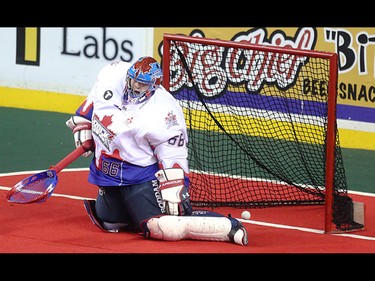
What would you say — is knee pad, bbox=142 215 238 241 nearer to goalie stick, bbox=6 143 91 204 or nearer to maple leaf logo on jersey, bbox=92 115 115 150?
maple leaf logo on jersey, bbox=92 115 115 150

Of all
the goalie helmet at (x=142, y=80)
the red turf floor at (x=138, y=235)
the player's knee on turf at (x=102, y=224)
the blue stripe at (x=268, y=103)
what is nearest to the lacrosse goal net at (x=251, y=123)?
the blue stripe at (x=268, y=103)

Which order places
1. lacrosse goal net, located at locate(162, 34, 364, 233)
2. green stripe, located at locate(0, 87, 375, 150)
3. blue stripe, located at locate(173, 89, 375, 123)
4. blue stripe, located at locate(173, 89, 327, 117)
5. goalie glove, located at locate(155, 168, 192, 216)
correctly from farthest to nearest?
green stripe, located at locate(0, 87, 375, 150) < blue stripe, located at locate(173, 89, 327, 117) < blue stripe, located at locate(173, 89, 375, 123) < lacrosse goal net, located at locate(162, 34, 364, 233) < goalie glove, located at locate(155, 168, 192, 216)

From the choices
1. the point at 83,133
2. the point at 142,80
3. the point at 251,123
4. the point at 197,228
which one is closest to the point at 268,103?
the point at 251,123

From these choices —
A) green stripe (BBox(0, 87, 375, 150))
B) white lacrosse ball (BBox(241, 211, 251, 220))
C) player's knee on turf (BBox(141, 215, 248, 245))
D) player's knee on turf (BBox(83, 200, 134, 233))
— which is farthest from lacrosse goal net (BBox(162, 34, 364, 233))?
player's knee on turf (BBox(141, 215, 248, 245))

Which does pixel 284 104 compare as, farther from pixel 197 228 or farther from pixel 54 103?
pixel 54 103

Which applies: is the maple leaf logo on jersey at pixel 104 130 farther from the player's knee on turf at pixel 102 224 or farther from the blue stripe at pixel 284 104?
the blue stripe at pixel 284 104

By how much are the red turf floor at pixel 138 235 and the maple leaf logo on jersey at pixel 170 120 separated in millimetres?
847

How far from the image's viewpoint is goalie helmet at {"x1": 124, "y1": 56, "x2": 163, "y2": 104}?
25.8 feet

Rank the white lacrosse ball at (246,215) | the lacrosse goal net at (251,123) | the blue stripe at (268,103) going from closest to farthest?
1. the white lacrosse ball at (246,215)
2. the lacrosse goal net at (251,123)
3. the blue stripe at (268,103)

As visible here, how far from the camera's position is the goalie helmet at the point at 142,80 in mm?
7875

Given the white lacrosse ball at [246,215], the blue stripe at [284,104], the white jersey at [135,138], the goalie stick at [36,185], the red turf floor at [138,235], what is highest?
the blue stripe at [284,104]

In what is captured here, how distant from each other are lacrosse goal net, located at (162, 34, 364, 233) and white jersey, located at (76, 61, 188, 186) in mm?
1009

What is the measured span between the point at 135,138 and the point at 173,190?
1.61 feet
